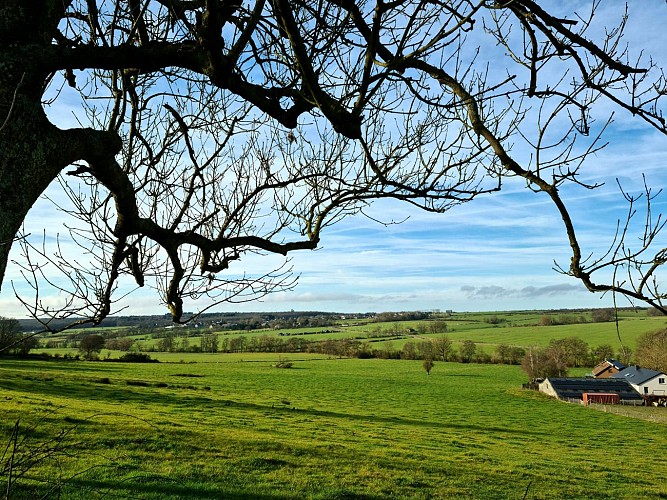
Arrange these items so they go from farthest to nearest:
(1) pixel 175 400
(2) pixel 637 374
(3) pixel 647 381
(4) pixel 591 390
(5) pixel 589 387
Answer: (2) pixel 637 374 < (3) pixel 647 381 < (5) pixel 589 387 < (4) pixel 591 390 < (1) pixel 175 400

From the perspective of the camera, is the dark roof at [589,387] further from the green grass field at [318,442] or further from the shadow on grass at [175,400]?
the shadow on grass at [175,400]

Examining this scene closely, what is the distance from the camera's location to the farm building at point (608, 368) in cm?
6925

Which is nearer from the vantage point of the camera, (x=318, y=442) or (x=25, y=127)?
(x=25, y=127)

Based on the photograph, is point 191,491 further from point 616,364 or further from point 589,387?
point 616,364

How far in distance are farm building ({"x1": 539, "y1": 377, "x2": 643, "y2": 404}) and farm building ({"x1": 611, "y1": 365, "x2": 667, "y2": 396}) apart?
3.97ft

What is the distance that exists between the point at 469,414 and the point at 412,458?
74.0 feet

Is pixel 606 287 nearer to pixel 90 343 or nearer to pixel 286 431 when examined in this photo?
pixel 286 431

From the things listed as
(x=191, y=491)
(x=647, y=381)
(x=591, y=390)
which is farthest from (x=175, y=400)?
(x=647, y=381)

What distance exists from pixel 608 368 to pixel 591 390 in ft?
55.0

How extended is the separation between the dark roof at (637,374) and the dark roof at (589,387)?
192 cm

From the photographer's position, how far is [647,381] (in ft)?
198

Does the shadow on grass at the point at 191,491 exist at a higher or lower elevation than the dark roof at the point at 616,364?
higher

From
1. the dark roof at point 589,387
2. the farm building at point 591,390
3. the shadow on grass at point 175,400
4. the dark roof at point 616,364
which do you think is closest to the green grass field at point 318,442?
the shadow on grass at point 175,400

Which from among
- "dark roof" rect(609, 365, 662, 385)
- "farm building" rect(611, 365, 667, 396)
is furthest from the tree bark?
"farm building" rect(611, 365, 667, 396)
